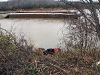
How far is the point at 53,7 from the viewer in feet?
91.6

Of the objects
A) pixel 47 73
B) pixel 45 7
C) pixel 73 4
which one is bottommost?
pixel 45 7

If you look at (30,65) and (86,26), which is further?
(86,26)

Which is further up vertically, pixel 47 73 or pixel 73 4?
pixel 73 4

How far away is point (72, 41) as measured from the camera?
6090 millimetres

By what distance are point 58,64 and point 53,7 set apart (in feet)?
82.5

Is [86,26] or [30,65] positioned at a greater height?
[86,26]

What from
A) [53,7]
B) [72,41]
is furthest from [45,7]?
[72,41]

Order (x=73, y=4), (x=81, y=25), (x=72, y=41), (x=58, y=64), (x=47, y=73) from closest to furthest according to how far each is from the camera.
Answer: (x=47, y=73), (x=58, y=64), (x=73, y=4), (x=81, y=25), (x=72, y=41)

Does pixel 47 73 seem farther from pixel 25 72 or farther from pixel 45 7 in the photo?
pixel 45 7

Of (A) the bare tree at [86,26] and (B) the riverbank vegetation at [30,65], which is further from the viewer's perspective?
(A) the bare tree at [86,26]

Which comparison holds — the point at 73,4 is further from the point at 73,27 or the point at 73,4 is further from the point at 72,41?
the point at 72,41

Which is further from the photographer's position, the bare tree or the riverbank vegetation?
the bare tree

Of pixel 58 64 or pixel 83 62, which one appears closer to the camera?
pixel 58 64

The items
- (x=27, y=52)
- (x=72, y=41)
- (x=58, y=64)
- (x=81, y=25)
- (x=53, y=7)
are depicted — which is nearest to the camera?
(x=58, y=64)
